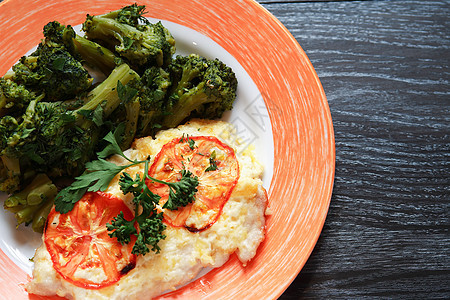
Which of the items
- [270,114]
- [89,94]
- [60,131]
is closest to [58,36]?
[89,94]

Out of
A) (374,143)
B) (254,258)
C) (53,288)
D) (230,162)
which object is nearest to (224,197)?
(230,162)

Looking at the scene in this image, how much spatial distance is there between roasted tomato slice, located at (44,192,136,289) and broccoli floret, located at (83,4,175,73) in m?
1.23

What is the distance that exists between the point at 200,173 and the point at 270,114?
943mm

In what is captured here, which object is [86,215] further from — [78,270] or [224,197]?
[224,197]

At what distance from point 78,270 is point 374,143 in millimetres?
3276

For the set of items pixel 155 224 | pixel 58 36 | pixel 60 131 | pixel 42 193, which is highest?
pixel 58 36

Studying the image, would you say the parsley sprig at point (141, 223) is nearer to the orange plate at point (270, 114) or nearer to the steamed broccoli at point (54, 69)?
the orange plate at point (270, 114)

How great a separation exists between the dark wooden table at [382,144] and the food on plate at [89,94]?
1.52 m

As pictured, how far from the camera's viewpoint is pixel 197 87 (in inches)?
134

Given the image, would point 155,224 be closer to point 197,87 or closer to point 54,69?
point 197,87

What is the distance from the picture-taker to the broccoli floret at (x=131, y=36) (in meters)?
3.18

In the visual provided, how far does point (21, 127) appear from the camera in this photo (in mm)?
2891

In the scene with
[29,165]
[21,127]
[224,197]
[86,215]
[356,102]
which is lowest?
[356,102]

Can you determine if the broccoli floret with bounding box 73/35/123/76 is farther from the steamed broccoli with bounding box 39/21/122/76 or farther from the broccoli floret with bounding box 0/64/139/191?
the broccoli floret with bounding box 0/64/139/191
